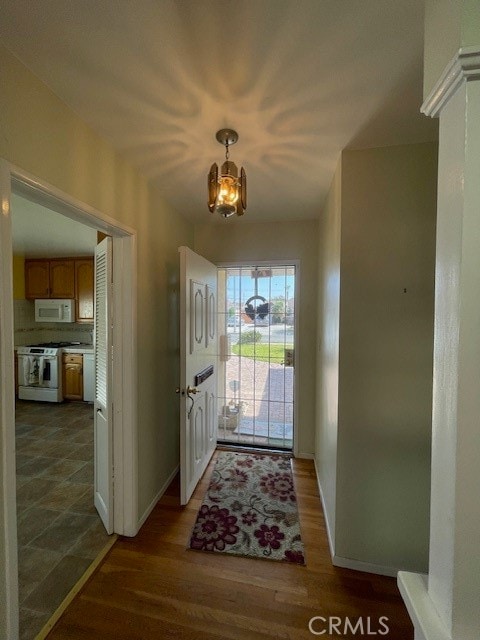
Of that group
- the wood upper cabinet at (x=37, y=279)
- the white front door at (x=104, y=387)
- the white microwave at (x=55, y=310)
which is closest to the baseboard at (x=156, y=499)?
the white front door at (x=104, y=387)

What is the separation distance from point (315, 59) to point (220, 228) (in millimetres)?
1912

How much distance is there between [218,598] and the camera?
1.36 meters

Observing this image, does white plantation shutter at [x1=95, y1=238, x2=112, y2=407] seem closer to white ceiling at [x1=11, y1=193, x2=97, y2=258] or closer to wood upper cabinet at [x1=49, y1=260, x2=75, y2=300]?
white ceiling at [x1=11, y1=193, x2=97, y2=258]

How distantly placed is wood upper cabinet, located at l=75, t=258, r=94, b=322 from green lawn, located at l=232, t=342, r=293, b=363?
9.60ft

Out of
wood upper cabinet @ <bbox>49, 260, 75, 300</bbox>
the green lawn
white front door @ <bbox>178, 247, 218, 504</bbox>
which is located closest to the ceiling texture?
white front door @ <bbox>178, 247, 218, 504</bbox>

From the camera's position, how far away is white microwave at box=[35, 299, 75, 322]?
4.46m

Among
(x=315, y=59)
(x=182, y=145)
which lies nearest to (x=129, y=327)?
(x=182, y=145)

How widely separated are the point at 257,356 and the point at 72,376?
3233mm

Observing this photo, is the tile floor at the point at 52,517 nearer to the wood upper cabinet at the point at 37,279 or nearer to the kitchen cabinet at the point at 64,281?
the kitchen cabinet at the point at 64,281

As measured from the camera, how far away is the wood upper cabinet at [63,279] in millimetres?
4469

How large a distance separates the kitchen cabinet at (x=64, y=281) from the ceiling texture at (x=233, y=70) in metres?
3.47

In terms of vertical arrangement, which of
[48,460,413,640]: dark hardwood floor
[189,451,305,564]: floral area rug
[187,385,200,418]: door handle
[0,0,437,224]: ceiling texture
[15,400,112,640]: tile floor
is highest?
[0,0,437,224]: ceiling texture

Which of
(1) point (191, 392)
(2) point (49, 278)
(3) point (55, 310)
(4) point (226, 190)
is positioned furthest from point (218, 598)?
(2) point (49, 278)

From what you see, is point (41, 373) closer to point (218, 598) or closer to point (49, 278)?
point (49, 278)
